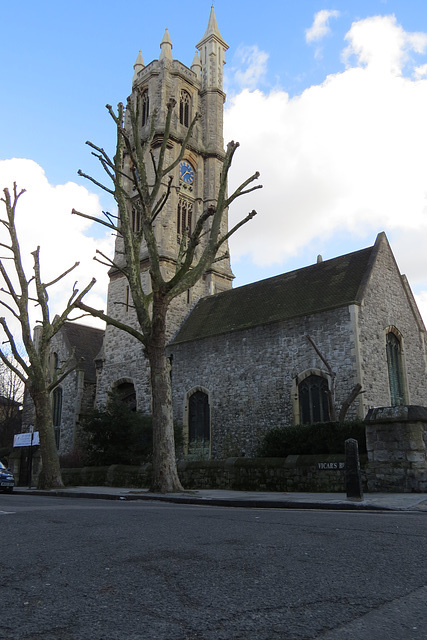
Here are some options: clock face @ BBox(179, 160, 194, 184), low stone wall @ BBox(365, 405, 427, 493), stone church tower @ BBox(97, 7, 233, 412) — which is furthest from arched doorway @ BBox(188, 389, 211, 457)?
clock face @ BBox(179, 160, 194, 184)

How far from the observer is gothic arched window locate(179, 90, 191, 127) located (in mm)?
39100

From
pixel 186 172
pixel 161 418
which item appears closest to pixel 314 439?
pixel 161 418

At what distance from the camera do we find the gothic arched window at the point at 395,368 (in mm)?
22344

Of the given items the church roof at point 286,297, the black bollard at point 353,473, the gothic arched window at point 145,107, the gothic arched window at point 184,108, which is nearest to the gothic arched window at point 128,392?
the church roof at point 286,297

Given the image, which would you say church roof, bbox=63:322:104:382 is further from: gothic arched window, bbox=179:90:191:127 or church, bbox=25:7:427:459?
gothic arched window, bbox=179:90:191:127

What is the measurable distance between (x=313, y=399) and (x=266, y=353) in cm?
315

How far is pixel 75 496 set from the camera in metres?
15.1

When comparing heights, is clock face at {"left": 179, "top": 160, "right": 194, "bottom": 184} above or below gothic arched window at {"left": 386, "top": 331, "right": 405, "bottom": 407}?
above

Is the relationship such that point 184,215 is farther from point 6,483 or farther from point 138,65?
point 6,483

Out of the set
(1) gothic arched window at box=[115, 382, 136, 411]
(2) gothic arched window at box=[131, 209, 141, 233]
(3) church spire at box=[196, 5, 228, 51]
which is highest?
(3) church spire at box=[196, 5, 228, 51]

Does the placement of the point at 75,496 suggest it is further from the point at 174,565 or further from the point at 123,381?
the point at 123,381

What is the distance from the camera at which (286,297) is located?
25141 millimetres

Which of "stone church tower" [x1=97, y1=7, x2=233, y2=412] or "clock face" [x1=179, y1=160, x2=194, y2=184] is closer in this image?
"stone church tower" [x1=97, y1=7, x2=233, y2=412]

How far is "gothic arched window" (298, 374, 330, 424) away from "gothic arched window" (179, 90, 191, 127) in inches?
996
